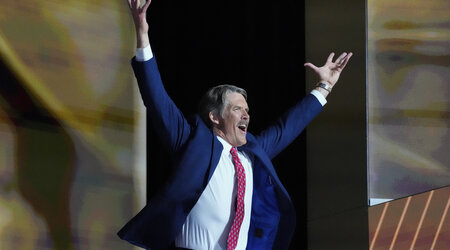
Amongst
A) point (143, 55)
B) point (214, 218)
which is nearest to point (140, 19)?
point (143, 55)

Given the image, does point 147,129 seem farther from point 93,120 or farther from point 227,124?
point 227,124

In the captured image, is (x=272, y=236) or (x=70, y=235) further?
(x=70, y=235)

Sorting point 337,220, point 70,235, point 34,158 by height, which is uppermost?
point 34,158

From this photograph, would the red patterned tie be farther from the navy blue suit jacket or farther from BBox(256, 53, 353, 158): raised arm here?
BBox(256, 53, 353, 158): raised arm

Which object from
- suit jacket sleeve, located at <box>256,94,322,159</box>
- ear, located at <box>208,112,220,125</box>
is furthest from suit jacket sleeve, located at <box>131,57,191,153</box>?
suit jacket sleeve, located at <box>256,94,322,159</box>

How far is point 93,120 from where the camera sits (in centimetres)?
407

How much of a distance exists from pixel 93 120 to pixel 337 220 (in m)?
1.31

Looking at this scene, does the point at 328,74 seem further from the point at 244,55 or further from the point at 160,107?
the point at 244,55

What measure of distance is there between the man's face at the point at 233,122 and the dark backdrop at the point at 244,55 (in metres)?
1.42

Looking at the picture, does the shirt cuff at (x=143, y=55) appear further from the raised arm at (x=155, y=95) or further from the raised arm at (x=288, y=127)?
the raised arm at (x=288, y=127)

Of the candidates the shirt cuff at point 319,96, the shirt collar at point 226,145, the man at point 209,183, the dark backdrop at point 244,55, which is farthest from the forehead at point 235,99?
the dark backdrop at point 244,55

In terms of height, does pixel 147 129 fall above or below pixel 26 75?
below

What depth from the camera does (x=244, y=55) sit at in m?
4.91

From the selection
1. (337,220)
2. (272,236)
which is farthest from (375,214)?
(272,236)
